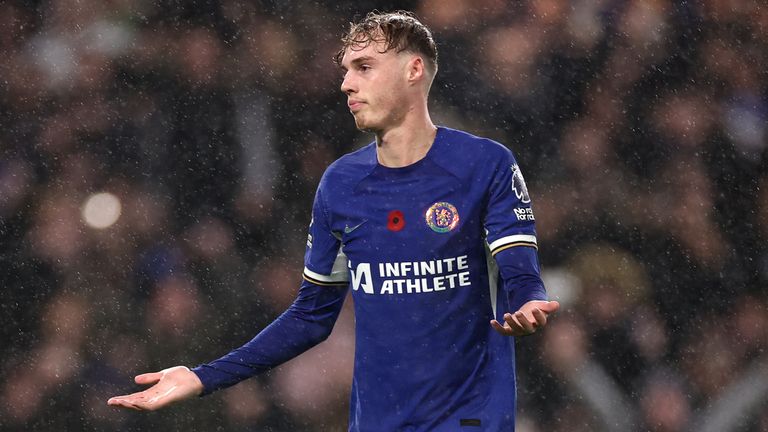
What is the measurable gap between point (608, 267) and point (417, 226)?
2790 millimetres

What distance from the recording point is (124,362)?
472cm

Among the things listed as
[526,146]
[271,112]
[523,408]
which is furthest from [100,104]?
[523,408]

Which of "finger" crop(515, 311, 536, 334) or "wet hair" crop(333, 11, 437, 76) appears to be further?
"wet hair" crop(333, 11, 437, 76)

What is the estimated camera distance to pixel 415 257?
2209 mm

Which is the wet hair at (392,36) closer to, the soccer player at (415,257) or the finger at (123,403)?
the soccer player at (415,257)

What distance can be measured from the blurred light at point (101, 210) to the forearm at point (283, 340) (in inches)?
101

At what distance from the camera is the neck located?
230 centimetres

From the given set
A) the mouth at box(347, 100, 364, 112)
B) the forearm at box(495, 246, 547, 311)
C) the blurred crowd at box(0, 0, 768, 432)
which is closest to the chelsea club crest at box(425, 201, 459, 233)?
the forearm at box(495, 246, 547, 311)

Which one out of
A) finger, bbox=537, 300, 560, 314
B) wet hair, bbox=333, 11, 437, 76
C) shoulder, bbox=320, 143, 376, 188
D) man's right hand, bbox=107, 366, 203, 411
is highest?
wet hair, bbox=333, 11, 437, 76

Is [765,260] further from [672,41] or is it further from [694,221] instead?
[672,41]

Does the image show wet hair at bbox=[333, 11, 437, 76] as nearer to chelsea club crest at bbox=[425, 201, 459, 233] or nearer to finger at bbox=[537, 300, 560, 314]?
chelsea club crest at bbox=[425, 201, 459, 233]

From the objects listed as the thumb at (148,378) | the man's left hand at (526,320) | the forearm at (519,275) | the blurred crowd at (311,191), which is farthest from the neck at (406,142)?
the blurred crowd at (311,191)

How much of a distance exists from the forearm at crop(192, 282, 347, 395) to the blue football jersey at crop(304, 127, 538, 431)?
0.47ft

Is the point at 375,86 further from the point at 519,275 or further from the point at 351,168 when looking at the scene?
the point at 519,275
